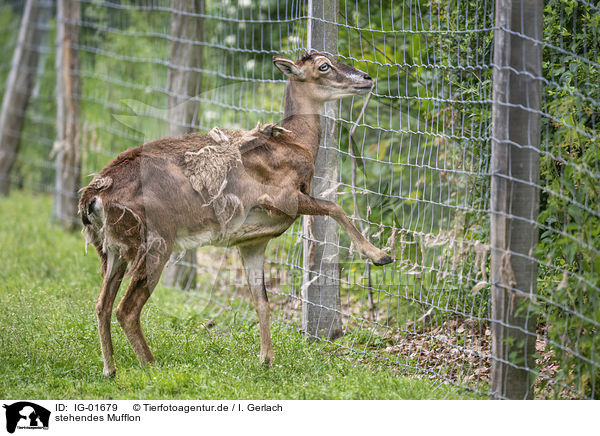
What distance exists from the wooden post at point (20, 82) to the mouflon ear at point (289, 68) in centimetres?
760

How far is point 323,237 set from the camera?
6.06m

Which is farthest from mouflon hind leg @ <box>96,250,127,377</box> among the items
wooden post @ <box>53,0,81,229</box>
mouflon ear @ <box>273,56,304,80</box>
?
wooden post @ <box>53,0,81,229</box>

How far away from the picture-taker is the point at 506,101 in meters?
4.38

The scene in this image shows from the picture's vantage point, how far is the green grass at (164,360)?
482 centimetres

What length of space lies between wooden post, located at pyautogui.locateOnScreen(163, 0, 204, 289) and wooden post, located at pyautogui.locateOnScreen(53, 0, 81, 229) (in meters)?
2.65

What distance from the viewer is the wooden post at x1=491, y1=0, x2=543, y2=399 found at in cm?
432

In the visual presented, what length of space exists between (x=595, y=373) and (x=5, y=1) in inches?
505

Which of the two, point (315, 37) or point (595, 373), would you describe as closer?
point (595, 373)

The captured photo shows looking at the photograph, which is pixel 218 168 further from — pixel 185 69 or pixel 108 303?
pixel 185 69

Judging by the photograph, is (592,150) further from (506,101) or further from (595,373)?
(595,373)

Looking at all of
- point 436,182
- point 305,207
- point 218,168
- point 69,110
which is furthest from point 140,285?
point 69,110

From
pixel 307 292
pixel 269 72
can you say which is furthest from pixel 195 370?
pixel 269 72
